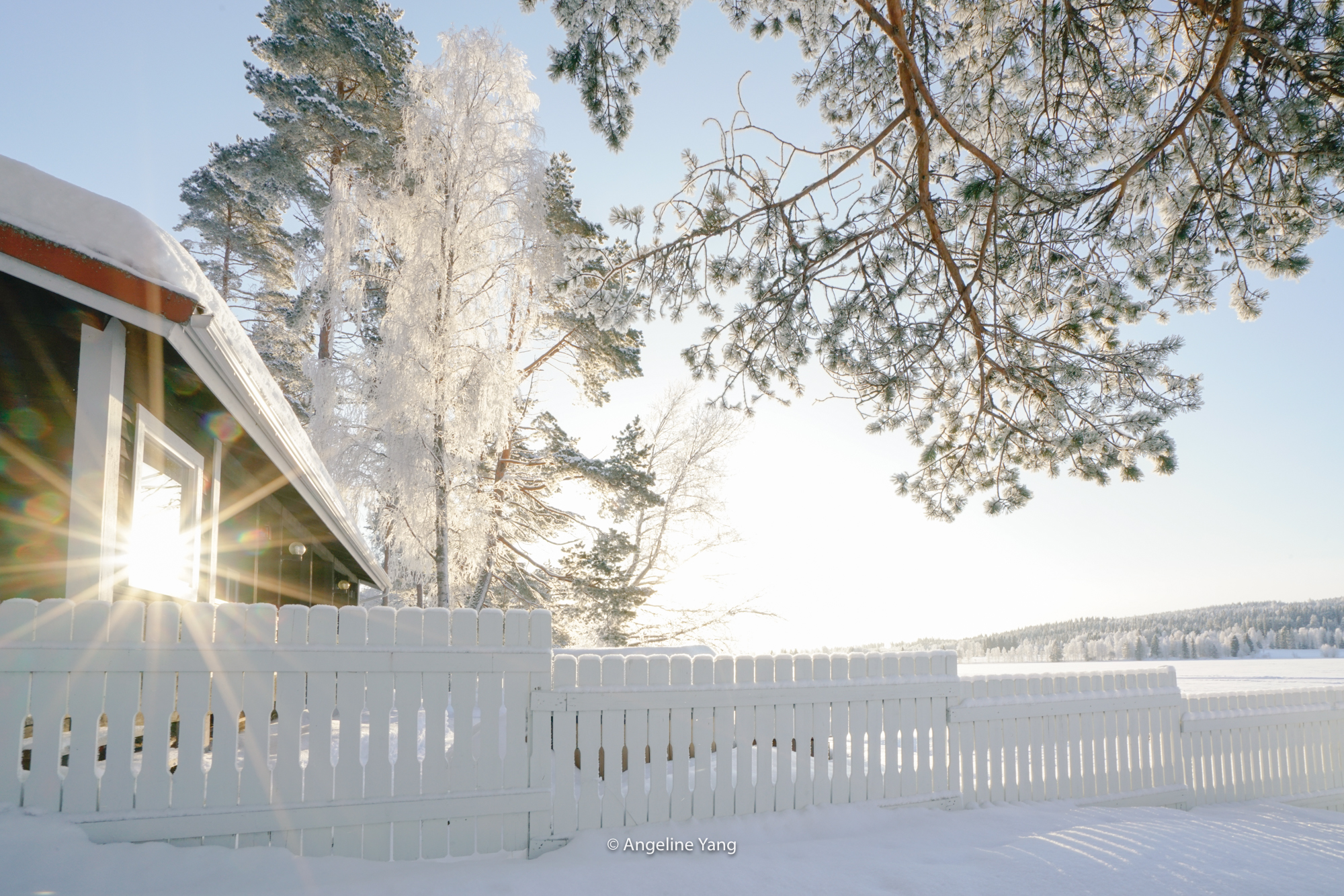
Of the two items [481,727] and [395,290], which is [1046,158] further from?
[395,290]

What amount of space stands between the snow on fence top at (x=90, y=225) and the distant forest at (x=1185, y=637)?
199ft

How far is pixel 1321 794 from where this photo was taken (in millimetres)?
7520

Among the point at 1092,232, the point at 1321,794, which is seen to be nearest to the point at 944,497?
the point at 1092,232

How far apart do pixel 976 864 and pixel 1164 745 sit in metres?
3.65

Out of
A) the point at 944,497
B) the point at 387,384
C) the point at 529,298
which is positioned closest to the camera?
the point at 944,497

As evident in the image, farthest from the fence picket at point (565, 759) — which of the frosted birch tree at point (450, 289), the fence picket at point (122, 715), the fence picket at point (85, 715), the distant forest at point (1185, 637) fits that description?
the distant forest at point (1185, 637)

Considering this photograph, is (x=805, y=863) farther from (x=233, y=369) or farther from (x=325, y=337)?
(x=325, y=337)

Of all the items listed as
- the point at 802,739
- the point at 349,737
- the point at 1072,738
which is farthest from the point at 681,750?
→ the point at 1072,738

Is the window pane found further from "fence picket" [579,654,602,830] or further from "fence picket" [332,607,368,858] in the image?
"fence picket" [579,654,602,830]

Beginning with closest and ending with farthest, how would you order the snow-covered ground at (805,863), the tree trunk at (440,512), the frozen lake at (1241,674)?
the snow-covered ground at (805,863) → the tree trunk at (440,512) → the frozen lake at (1241,674)

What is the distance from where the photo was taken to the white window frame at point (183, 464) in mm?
4398

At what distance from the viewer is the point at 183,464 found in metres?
5.59

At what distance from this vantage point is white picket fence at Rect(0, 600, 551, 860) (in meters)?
3.29

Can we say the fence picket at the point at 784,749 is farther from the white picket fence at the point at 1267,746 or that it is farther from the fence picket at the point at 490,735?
the white picket fence at the point at 1267,746
